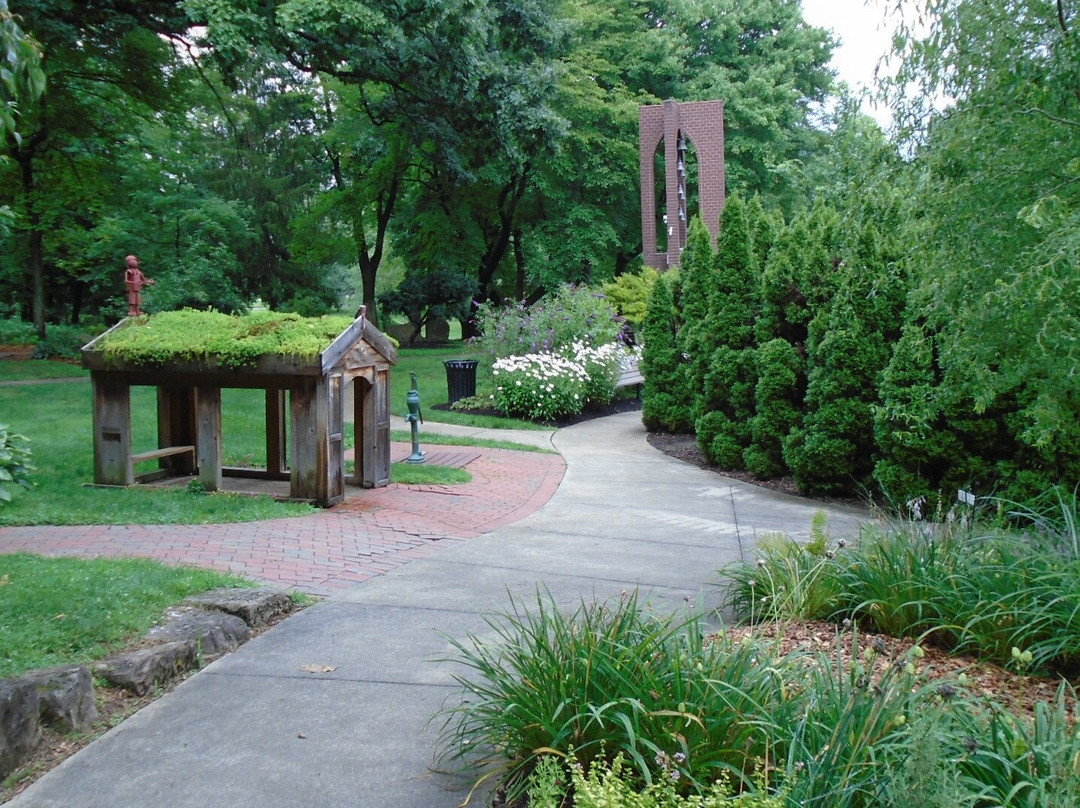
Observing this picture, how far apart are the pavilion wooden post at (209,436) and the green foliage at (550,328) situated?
871 centimetres

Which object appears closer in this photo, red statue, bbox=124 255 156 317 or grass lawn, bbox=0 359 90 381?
red statue, bbox=124 255 156 317

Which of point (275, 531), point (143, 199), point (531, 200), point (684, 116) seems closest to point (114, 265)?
point (143, 199)

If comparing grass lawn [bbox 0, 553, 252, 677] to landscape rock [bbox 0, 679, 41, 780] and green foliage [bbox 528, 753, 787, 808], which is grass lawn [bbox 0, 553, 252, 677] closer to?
landscape rock [bbox 0, 679, 41, 780]

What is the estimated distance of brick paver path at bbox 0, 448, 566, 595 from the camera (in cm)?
630

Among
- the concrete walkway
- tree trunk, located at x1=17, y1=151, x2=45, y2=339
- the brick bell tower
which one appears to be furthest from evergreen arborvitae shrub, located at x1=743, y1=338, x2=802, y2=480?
tree trunk, located at x1=17, y1=151, x2=45, y2=339

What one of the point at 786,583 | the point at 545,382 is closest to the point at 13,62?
the point at 786,583

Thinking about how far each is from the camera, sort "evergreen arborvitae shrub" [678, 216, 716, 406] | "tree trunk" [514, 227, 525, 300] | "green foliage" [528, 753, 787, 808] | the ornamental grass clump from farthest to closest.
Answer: "tree trunk" [514, 227, 525, 300] < "evergreen arborvitae shrub" [678, 216, 716, 406] < the ornamental grass clump < "green foliage" [528, 753, 787, 808]

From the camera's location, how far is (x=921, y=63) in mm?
4488

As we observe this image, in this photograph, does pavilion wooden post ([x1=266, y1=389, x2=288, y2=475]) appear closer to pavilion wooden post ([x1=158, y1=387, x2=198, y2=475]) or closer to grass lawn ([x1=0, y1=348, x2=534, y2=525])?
pavilion wooden post ([x1=158, y1=387, x2=198, y2=475])

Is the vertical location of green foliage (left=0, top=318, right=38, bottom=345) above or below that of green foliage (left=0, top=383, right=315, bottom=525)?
above

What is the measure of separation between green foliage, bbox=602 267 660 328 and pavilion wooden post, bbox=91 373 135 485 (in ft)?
47.2

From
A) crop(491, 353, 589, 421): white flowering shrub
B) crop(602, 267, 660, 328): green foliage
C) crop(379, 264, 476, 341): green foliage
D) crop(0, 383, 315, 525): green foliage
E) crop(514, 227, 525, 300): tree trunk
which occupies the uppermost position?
crop(514, 227, 525, 300): tree trunk

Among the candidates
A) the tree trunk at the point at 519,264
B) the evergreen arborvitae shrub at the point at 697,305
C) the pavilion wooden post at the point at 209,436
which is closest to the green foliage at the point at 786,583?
the pavilion wooden post at the point at 209,436

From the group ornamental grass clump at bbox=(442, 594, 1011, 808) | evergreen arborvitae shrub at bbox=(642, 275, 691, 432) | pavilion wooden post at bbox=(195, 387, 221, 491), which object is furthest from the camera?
evergreen arborvitae shrub at bbox=(642, 275, 691, 432)
